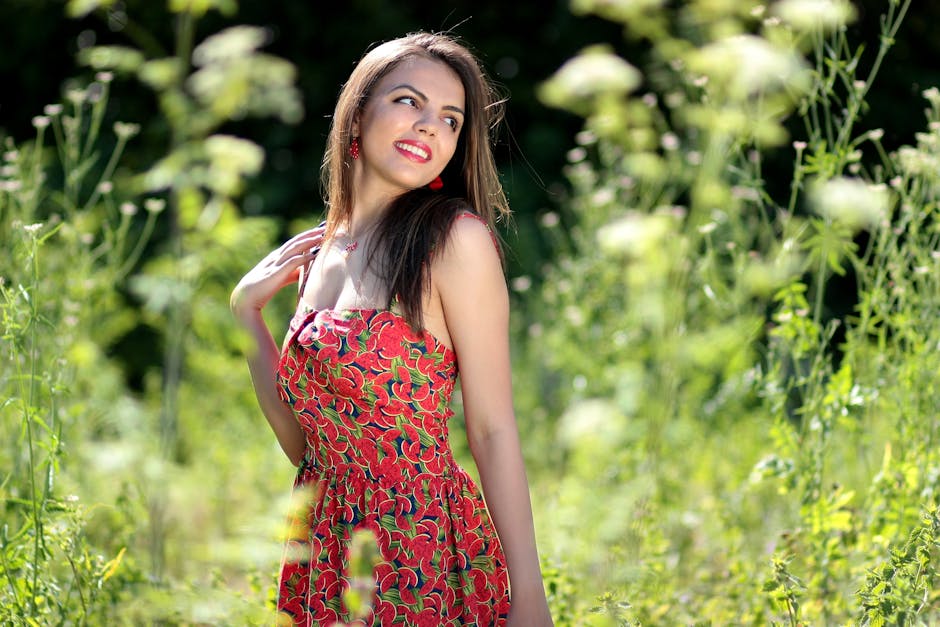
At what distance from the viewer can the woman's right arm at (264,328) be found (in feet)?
6.28

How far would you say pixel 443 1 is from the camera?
6367 millimetres

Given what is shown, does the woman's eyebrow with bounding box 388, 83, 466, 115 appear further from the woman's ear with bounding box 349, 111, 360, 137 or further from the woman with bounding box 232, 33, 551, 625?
the woman's ear with bounding box 349, 111, 360, 137

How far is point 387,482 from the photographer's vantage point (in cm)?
170

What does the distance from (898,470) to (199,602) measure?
149 cm

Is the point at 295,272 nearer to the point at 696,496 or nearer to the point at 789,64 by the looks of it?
the point at 789,64

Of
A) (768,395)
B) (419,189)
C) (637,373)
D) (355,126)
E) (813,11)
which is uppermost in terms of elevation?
(813,11)

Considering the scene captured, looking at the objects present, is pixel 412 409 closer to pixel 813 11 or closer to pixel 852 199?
pixel 852 199

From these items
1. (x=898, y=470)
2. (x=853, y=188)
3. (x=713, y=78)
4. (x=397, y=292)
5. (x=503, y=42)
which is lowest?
(x=898, y=470)

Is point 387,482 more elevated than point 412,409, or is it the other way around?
point 412,409

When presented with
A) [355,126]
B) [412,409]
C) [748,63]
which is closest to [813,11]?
[748,63]

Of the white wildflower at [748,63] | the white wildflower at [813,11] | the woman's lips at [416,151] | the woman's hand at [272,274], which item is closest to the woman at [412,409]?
the woman's lips at [416,151]

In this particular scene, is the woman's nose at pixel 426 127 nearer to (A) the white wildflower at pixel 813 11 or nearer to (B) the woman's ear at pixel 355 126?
(B) the woman's ear at pixel 355 126

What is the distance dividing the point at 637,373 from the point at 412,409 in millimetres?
1024

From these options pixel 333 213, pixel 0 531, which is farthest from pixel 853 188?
pixel 0 531
